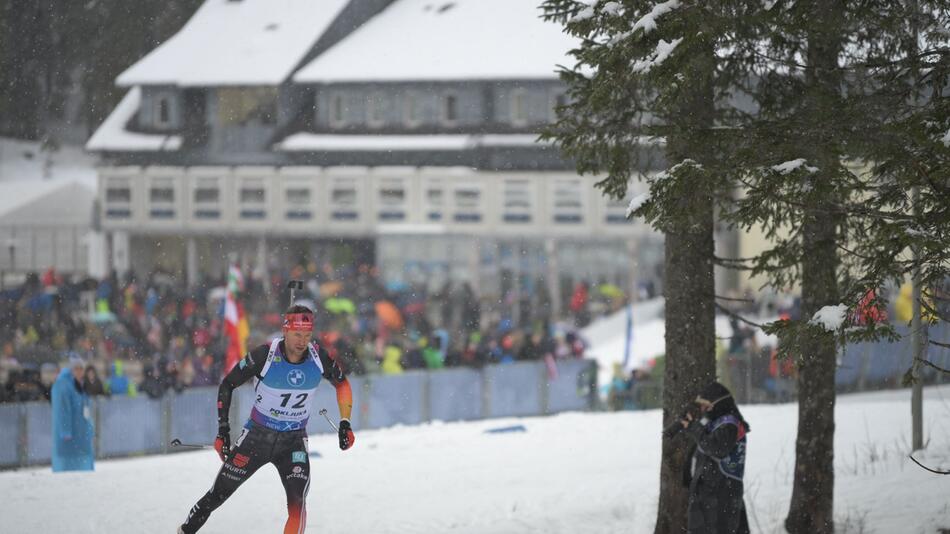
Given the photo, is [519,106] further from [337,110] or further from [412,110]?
[337,110]

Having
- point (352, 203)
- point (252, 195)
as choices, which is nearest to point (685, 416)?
point (352, 203)

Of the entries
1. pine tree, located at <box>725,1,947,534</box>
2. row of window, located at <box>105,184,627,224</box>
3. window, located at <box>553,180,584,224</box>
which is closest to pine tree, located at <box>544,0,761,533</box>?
pine tree, located at <box>725,1,947,534</box>

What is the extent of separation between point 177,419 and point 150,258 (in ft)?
107

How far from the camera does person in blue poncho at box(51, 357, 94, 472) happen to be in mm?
13633

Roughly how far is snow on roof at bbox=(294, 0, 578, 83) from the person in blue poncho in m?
32.5

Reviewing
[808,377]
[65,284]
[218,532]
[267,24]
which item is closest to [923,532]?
[808,377]

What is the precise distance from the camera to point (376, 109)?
1882 inches

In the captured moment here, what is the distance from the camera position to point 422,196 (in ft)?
144

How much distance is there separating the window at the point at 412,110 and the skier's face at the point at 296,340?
3857cm

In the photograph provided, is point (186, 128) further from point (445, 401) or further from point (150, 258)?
point (445, 401)

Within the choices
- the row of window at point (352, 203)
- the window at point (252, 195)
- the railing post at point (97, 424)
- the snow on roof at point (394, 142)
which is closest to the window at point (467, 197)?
the row of window at point (352, 203)

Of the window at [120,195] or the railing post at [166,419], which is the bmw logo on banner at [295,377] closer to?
the railing post at [166,419]

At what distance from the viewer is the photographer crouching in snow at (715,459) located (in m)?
8.52

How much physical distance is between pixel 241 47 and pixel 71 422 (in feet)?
129
